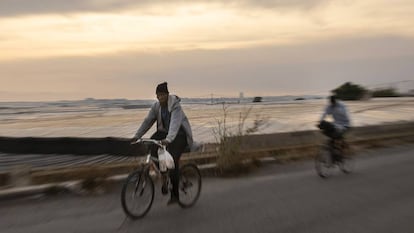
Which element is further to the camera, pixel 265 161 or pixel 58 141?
pixel 58 141

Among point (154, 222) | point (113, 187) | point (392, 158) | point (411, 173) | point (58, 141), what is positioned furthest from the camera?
point (58, 141)

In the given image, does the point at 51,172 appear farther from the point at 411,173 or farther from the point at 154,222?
the point at 411,173

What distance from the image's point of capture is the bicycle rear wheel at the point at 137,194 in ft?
26.1

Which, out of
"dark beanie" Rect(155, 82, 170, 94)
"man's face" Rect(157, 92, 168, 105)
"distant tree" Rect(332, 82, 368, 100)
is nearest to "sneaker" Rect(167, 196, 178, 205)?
"man's face" Rect(157, 92, 168, 105)

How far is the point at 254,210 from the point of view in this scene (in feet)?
28.6

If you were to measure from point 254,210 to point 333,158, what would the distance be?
5125mm

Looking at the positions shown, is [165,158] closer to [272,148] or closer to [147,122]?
[147,122]

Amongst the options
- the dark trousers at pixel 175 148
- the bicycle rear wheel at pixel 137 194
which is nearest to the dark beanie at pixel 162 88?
the dark trousers at pixel 175 148

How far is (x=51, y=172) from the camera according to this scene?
37.2 feet

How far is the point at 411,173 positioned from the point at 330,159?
192cm

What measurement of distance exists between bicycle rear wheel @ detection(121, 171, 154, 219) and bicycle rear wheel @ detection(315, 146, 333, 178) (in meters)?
5.58

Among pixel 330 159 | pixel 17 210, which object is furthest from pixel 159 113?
pixel 330 159

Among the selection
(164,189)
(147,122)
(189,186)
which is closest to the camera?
(147,122)

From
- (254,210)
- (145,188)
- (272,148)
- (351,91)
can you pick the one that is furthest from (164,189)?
(351,91)
